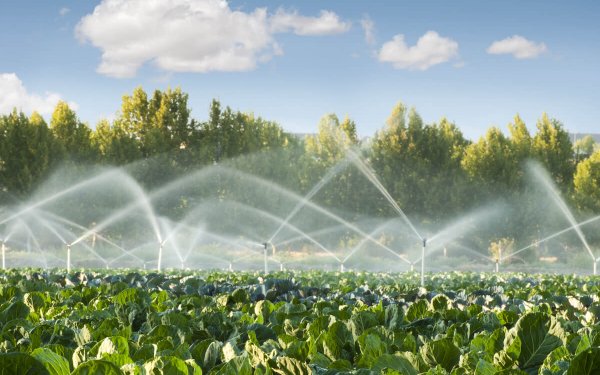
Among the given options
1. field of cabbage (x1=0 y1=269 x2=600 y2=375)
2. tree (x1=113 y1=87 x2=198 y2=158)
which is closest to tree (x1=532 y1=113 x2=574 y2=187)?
tree (x1=113 y1=87 x2=198 y2=158)

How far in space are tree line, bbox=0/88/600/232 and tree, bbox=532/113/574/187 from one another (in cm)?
5

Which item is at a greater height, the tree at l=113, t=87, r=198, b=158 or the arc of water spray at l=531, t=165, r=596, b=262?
the tree at l=113, t=87, r=198, b=158

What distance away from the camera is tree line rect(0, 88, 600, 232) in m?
33.3

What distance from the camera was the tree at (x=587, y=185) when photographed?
1267 inches

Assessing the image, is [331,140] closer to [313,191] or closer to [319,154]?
[319,154]

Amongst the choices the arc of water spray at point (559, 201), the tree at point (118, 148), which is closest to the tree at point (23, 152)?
the tree at point (118, 148)

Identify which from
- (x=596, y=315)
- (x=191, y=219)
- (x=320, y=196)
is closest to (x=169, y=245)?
(x=191, y=219)

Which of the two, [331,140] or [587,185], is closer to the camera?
[587,185]

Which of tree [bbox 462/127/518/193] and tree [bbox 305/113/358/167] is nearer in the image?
tree [bbox 462/127/518/193]

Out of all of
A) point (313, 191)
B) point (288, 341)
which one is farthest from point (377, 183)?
point (288, 341)

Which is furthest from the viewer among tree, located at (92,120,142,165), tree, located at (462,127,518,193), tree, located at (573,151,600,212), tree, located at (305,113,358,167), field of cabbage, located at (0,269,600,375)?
tree, located at (305,113,358,167)

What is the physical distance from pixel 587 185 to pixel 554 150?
322 centimetres

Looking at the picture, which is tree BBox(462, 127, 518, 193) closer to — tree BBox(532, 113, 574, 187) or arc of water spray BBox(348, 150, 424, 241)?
tree BBox(532, 113, 574, 187)

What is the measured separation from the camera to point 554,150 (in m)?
34.9
